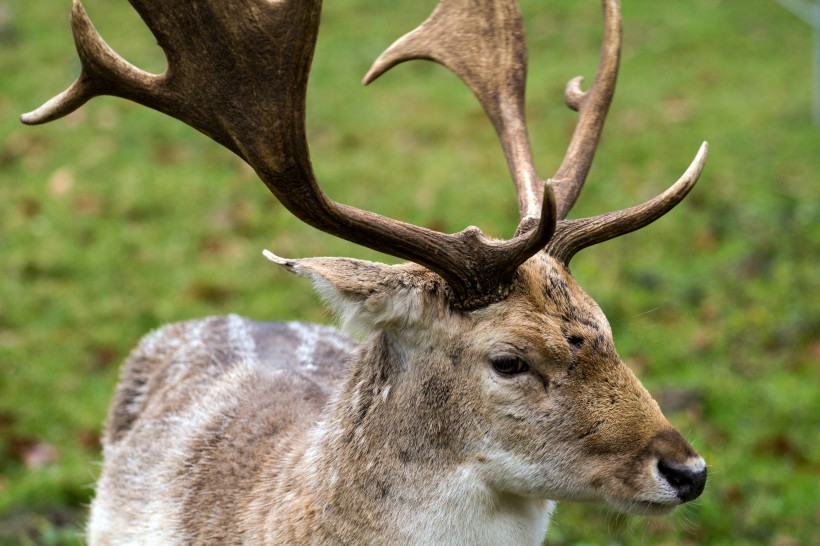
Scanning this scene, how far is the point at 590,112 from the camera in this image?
13.2 feet

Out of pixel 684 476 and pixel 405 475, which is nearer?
pixel 684 476

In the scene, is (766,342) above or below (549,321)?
below

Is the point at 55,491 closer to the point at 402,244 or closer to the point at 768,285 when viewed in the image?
the point at 402,244

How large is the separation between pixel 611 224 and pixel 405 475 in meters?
0.98

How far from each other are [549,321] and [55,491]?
3136 millimetres

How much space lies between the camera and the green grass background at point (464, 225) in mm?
5648

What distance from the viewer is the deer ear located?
3.04 m

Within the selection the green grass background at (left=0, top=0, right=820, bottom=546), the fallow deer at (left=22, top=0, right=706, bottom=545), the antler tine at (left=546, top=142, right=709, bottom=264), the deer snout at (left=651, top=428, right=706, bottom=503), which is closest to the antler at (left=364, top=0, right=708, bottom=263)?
the antler tine at (left=546, top=142, right=709, bottom=264)

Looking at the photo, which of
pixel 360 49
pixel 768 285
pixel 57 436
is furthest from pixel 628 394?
pixel 360 49

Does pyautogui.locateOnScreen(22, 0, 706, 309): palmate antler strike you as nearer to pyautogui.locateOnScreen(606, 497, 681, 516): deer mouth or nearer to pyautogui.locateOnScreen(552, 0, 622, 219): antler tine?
pyautogui.locateOnScreen(552, 0, 622, 219): antler tine

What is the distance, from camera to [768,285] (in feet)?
23.7

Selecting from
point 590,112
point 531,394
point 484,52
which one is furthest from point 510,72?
point 531,394

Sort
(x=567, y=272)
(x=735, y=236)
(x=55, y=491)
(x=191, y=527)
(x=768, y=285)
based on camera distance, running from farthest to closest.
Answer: (x=735, y=236)
(x=768, y=285)
(x=55, y=491)
(x=191, y=527)
(x=567, y=272)

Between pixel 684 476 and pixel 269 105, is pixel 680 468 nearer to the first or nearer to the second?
A: pixel 684 476
